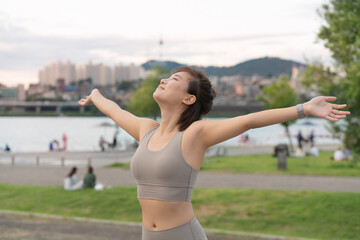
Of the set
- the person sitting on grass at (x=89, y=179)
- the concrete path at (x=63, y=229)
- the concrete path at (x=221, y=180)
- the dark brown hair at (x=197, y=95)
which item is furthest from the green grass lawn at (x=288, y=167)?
the dark brown hair at (x=197, y=95)

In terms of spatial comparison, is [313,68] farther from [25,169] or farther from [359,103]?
[25,169]

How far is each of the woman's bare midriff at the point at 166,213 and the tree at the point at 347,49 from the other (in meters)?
8.75

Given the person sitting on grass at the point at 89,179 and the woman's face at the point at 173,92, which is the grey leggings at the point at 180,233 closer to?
the woman's face at the point at 173,92

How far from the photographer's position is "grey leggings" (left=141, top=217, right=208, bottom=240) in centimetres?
393

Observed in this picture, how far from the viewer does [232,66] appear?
20.6 ft

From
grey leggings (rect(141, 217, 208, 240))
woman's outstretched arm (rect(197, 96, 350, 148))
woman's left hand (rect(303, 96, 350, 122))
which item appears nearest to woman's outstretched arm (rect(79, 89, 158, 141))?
woman's outstretched arm (rect(197, 96, 350, 148))

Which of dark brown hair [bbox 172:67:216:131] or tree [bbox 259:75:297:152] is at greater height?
dark brown hair [bbox 172:67:216:131]

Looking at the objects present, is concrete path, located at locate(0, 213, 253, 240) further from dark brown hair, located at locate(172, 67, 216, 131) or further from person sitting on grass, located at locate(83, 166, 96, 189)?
dark brown hair, located at locate(172, 67, 216, 131)

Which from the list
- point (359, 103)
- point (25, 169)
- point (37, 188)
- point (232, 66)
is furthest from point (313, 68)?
point (25, 169)

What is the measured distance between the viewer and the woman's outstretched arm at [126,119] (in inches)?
178

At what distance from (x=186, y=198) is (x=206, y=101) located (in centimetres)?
81

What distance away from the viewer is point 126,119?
4.68 m

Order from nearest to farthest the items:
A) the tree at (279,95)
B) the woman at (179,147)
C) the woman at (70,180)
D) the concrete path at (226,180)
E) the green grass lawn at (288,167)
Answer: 1. the woman at (179,147)
2. the woman at (70,180)
3. the concrete path at (226,180)
4. the green grass lawn at (288,167)
5. the tree at (279,95)

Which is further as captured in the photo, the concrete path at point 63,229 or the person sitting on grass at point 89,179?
the person sitting on grass at point 89,179
